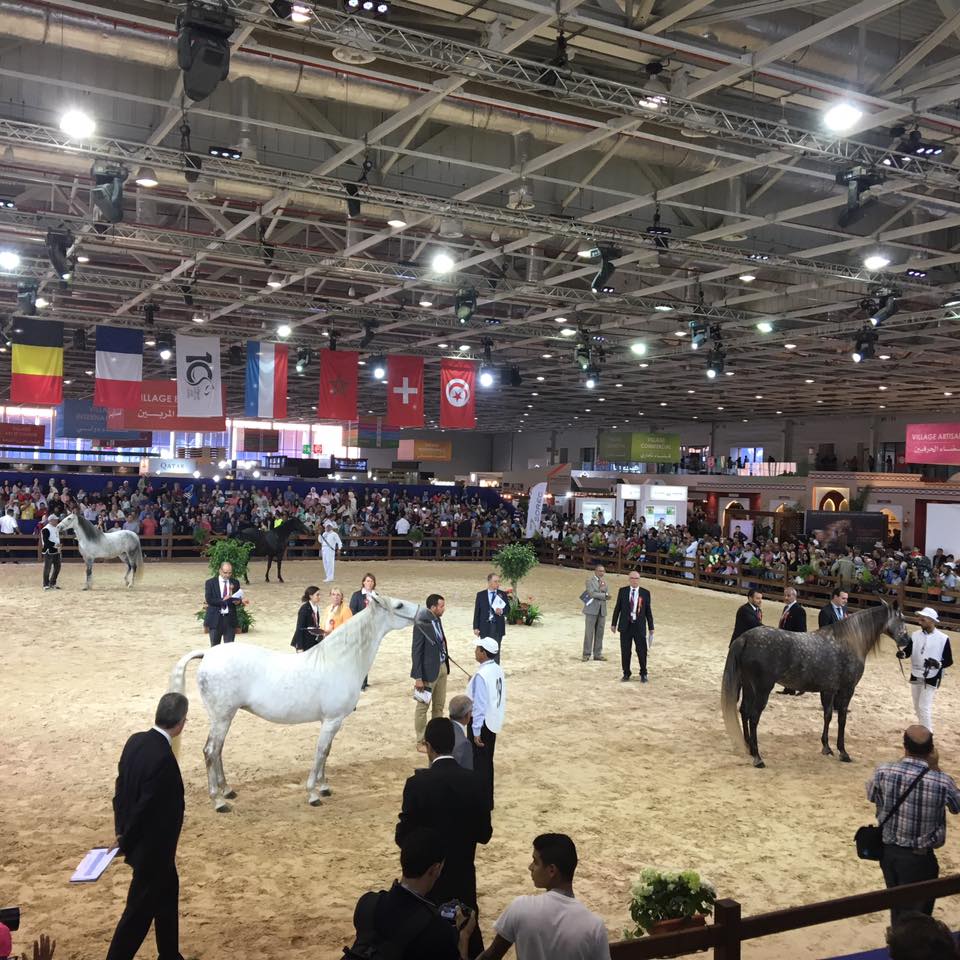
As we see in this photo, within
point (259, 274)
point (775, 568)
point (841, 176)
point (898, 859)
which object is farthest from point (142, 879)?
point (775, 568)

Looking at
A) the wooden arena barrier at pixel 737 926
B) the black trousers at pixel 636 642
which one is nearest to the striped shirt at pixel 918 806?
the wooden arena barrier at pixel 737 926

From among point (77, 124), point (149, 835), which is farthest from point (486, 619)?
point (77, 124)

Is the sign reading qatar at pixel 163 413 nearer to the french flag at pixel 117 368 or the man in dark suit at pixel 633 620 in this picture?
the french flag at pixel 117 368

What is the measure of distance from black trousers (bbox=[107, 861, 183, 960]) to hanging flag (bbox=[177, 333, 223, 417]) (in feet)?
50.6

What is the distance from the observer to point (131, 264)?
19.6m

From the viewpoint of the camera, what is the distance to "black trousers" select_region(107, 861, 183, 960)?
4172mm

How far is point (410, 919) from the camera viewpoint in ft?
9.64

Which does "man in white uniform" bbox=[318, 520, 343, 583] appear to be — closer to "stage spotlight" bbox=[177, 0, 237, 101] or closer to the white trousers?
the white trousers

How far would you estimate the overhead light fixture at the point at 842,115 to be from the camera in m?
8.62

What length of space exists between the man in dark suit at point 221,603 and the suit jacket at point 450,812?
755 cm

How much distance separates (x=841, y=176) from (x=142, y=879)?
10385 millimetres

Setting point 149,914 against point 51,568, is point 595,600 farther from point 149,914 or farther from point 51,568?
point 51,568

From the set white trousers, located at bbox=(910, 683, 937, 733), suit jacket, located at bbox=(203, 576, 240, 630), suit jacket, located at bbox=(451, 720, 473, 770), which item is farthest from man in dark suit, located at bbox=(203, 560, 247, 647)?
white trousers, located at bbox=(910, 683, 937, 733)

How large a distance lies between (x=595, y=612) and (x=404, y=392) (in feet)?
30.4
